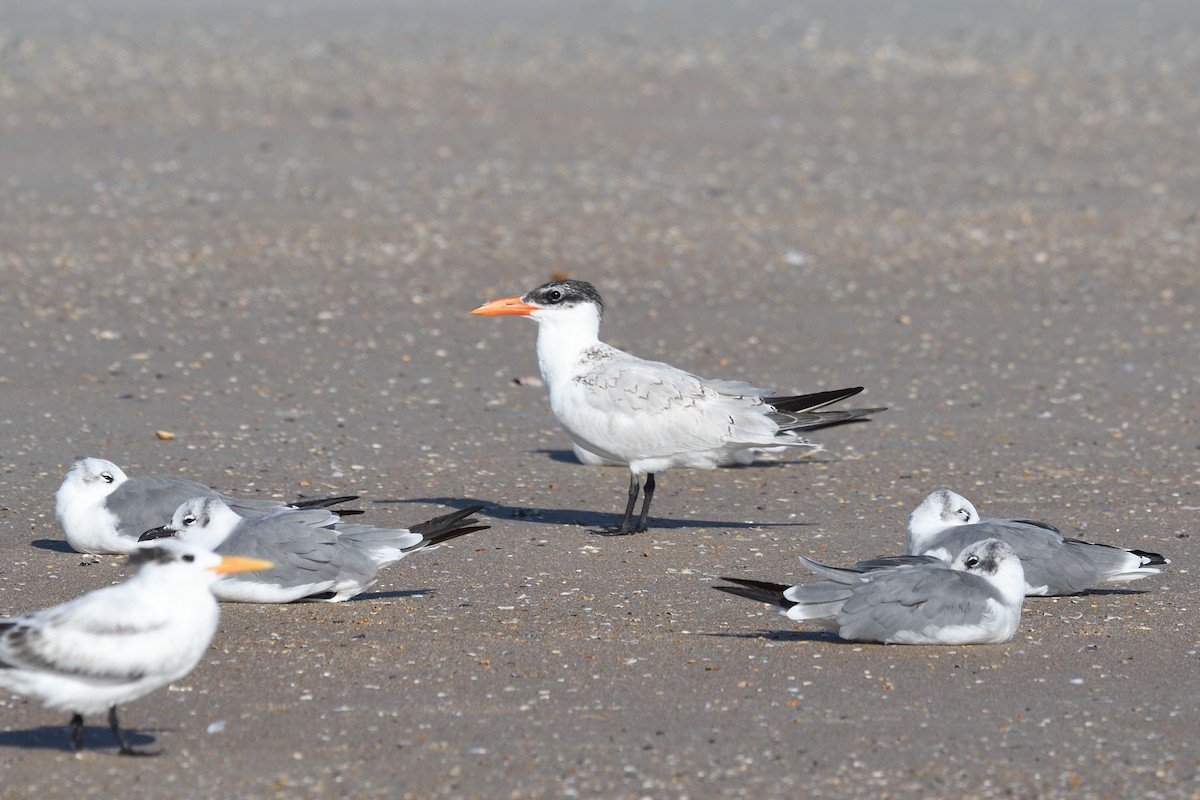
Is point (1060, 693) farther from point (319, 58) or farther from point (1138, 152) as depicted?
point (319, 58)

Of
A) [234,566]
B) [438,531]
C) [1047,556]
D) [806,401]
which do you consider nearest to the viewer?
[234,566]

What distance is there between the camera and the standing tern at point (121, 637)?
186 inches

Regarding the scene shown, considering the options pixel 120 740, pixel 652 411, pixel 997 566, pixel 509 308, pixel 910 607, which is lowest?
pixel 120 740

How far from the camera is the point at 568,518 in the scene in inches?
329

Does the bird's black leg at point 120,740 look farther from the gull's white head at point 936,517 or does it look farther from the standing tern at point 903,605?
the gull's white head at point 936,517

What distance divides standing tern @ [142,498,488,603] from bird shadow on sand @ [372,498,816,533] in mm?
1515

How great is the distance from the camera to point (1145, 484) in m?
8.91

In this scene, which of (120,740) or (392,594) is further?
(392,594)

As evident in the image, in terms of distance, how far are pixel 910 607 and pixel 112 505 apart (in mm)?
3381

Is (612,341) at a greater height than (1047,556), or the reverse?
(612,341)

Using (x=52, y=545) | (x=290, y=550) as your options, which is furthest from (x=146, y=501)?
(x=290, y=550)

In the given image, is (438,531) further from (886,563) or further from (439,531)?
(886,563)

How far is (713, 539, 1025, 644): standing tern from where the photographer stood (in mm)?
6066

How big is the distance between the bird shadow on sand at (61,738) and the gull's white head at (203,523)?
138 cm
